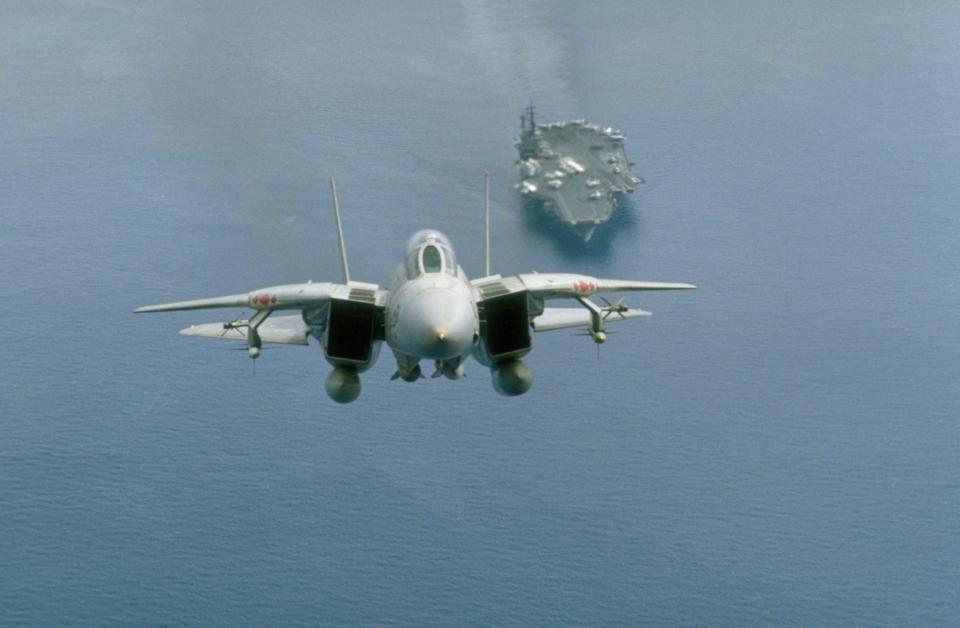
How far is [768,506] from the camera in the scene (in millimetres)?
195250

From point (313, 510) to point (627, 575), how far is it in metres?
41.7

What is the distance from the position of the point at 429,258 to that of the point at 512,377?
8.65 meters

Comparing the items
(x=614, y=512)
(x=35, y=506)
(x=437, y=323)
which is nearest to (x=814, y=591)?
(x=614, y=512)

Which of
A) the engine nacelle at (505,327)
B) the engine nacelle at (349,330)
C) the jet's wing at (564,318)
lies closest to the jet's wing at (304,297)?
the engine nacelle at (349,330)

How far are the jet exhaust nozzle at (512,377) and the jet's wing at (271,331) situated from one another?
11.4 metres

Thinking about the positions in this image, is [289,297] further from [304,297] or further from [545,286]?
[545,286]

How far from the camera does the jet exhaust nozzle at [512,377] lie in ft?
267

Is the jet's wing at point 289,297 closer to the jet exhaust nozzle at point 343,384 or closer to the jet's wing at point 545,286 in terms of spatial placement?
the jet exhaust nozzle at point 343,384

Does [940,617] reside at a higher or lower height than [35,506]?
lower

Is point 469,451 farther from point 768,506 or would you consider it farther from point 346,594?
point 768,506

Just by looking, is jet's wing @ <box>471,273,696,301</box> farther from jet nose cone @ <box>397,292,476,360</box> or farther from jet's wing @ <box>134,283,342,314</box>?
jet's wing @ <box>134,283,342,314</box>

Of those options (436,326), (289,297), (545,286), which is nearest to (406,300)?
(436,326)

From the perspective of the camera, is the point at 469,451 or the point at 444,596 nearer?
the point at 444,596

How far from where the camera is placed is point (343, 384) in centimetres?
8088
